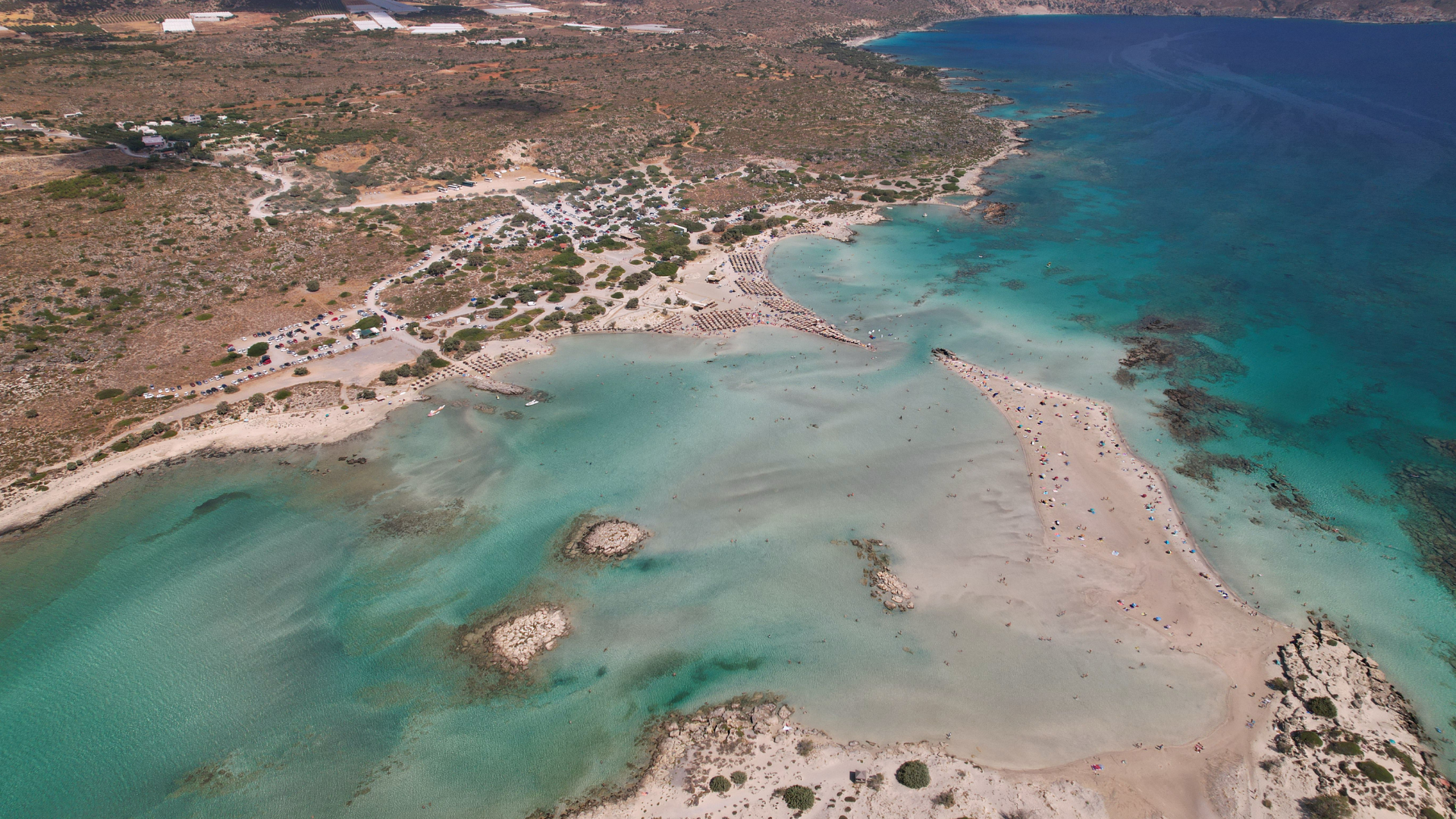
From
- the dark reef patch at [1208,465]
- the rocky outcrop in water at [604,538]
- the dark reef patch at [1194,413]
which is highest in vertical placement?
the dark reef patch at [1194,413]

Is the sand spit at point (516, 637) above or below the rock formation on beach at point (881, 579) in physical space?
below

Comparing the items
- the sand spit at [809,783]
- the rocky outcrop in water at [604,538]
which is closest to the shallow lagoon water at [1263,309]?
the sand spit at [809,783]

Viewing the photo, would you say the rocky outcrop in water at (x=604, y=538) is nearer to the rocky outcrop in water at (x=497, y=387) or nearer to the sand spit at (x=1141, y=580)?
the rocky outcrop in water at (x=497, y=387)

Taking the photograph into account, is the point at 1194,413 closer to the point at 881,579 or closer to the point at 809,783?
the point at 881,579

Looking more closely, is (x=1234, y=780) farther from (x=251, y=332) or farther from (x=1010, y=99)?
(x=1010, y=99)

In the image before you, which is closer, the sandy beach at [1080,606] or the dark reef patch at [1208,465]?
the sandy beach at [1080,606]

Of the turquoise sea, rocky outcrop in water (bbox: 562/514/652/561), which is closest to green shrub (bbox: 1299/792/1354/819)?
the turquoise sea

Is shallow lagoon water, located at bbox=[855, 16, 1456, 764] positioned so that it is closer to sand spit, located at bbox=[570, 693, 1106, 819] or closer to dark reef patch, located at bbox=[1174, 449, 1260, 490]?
dark reef patch, located at bbox=[1174, 449, 1260, 490]
